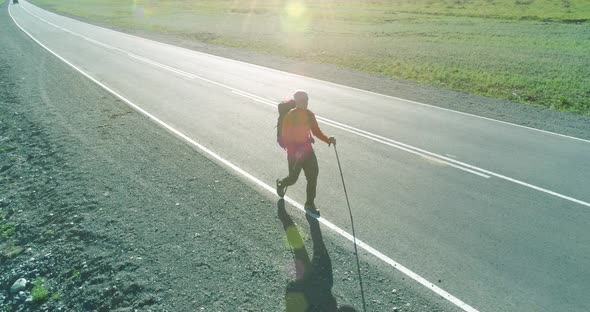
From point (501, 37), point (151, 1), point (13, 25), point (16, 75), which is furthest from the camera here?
point (151, 1)

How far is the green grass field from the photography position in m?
17.0

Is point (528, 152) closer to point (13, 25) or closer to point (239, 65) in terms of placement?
point (239, 65)

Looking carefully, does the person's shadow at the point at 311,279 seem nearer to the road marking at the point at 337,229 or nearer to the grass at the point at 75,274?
the road marking at the point at 337,229

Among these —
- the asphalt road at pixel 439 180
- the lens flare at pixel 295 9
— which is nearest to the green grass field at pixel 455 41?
the lens flare at pixel 295 9

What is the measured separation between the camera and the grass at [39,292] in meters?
4.81

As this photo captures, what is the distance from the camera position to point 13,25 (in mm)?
40656

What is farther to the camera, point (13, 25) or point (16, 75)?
point (13, 25)

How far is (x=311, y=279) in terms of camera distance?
501 cm

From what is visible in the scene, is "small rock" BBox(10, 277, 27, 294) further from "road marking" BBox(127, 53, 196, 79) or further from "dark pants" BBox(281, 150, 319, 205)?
"road marking" BBox(127, 53, 196, 79)

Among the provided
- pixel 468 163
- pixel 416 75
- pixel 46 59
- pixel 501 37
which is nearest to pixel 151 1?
pixel 46 59

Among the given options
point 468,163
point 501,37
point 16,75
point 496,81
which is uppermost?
point 501,37

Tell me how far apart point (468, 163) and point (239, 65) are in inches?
588

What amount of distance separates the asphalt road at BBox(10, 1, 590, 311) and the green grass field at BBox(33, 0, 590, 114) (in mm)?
5769

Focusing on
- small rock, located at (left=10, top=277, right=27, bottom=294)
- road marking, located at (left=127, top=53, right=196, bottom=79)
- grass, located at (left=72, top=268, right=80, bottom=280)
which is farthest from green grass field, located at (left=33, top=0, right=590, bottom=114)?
small rock, located at (left=10, top=277, right=27, bottom=294)
